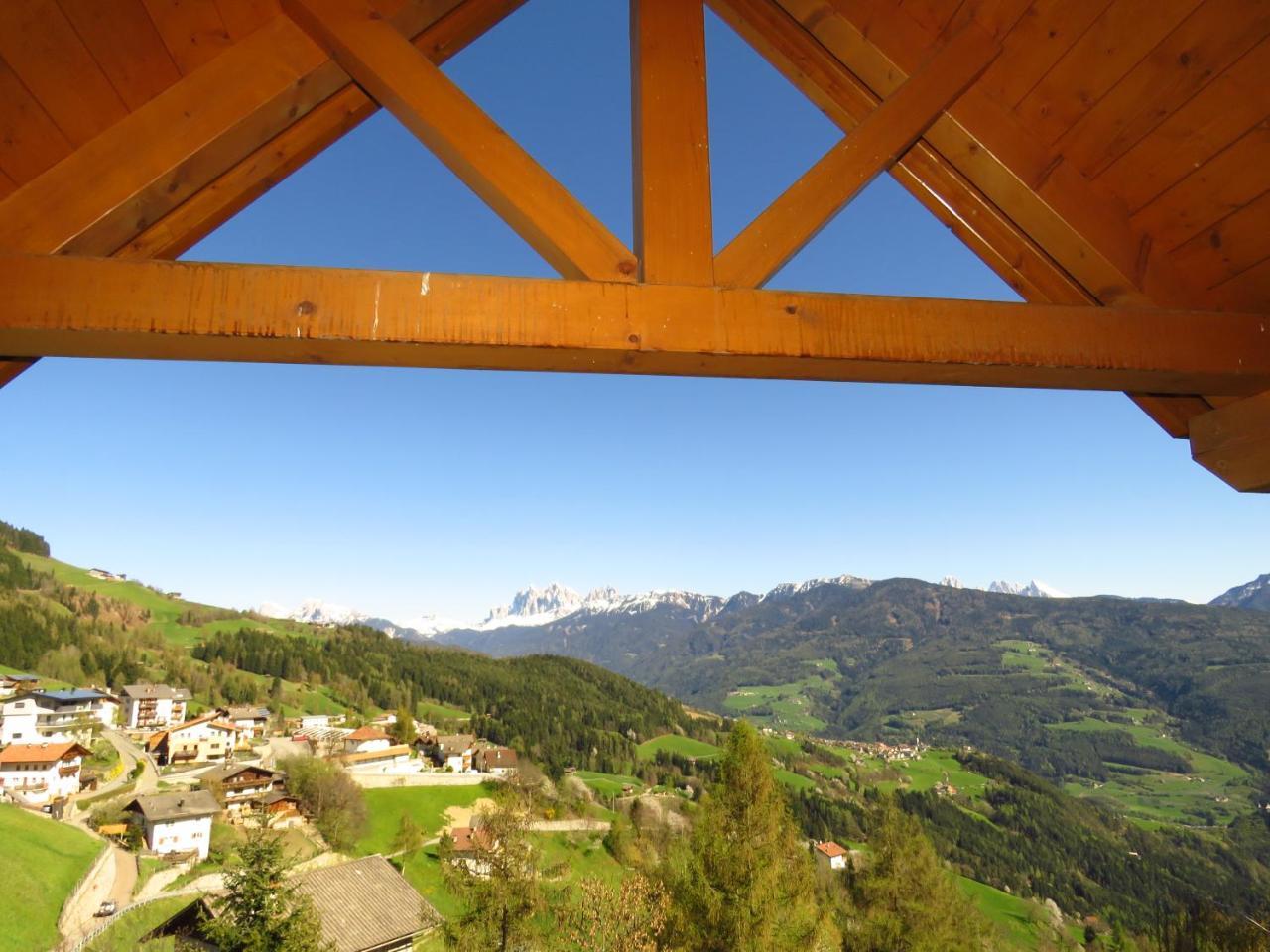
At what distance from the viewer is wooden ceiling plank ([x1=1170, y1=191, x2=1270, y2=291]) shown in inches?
72.9

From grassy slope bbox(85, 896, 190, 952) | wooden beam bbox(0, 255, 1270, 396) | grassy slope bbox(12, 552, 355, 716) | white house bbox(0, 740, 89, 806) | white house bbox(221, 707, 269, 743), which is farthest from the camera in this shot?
grassy slope bbox(12, 552, 355, 716)

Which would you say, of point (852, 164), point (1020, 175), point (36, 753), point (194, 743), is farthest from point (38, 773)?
point (1020, 175)

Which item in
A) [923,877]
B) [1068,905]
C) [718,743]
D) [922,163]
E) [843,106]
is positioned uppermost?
[843,106]

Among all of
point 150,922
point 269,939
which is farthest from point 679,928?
point 150,922

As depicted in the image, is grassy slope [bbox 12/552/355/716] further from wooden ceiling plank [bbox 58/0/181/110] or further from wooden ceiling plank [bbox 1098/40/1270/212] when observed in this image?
wooden ceiling plank [bbox 1098/40/1270/212]

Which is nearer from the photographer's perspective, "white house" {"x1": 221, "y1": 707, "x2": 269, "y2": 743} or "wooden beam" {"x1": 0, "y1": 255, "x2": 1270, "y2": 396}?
"wooden beam" {"x1": 0, "y1": 255, "x2": 1270, "y2": 396}

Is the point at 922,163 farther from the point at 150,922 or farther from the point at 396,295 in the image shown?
the point at 150,922

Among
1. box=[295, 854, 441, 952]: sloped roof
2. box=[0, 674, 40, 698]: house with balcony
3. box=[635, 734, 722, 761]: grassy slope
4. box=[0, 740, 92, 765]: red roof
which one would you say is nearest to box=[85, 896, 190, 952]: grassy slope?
box=[295, 854, 441, 952]: sloped roof

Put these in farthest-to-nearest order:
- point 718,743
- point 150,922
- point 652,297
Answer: point 718,743 < point 150,922 < point 652,297

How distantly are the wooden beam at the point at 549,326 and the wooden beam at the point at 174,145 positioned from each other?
0.17 metres

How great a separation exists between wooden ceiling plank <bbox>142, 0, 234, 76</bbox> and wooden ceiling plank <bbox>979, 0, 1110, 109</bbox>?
2.07 m

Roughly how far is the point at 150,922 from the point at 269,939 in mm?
14215

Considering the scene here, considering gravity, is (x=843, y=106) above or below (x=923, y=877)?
above

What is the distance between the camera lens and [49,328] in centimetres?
133
